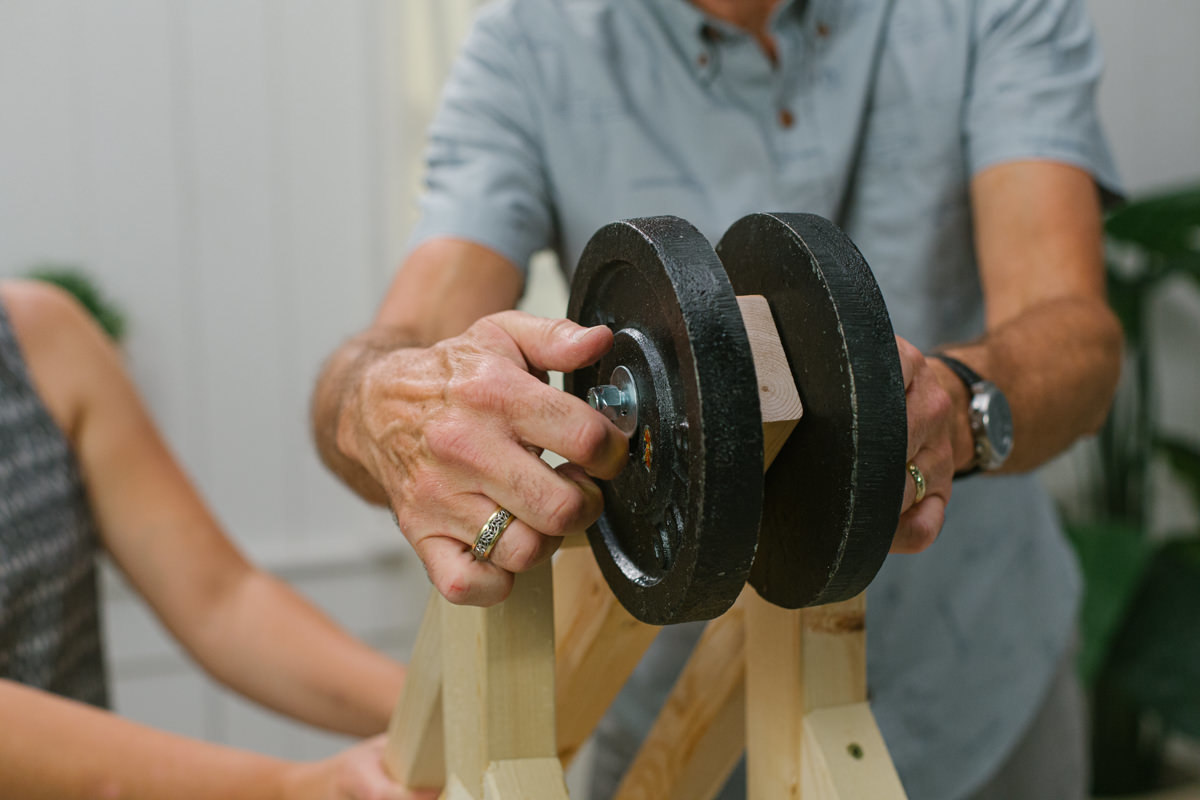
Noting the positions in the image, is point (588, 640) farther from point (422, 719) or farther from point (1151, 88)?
point (1151, 88)

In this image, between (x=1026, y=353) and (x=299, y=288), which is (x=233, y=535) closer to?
(x=299, y=288)

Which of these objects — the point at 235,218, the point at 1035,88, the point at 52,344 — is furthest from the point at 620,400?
the point at 235,218

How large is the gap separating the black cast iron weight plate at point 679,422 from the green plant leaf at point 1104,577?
1689 millimetres

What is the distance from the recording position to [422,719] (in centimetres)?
69

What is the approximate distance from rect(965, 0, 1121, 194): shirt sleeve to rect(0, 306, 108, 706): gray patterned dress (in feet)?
3.27

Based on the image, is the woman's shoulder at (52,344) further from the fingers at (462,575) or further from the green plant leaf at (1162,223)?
the green plant leaf at (1162,223)

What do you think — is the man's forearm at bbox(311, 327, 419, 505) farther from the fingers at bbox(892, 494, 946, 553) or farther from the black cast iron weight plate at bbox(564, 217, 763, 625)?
the fingers at bbox(892, 494, 946, 553)

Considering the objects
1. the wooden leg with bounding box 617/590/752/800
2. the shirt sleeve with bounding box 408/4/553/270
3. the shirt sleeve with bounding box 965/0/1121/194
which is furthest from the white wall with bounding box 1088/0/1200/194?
the wooden leg with bounding box 617/590/752/800

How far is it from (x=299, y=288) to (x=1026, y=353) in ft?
5.97

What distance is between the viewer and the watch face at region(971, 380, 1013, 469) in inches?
25.0

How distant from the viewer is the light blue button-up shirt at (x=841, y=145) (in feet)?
3.18

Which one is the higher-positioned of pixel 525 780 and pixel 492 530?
pixel 492 530

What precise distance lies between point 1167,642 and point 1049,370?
159 centimetres

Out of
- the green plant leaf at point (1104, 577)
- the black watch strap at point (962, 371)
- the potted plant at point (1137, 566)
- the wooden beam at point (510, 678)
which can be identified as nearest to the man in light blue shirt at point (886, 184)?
the black watch strap at point (962, 371)
